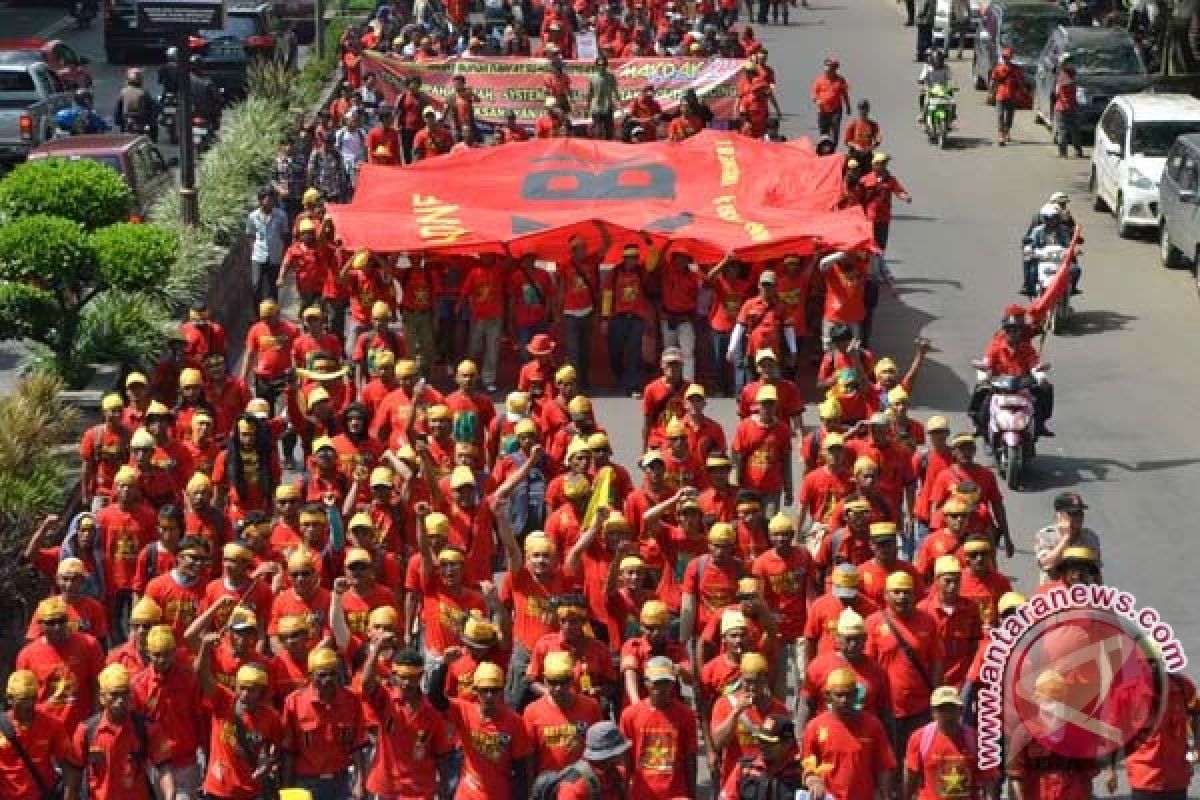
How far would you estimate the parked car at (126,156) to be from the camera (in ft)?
96.6

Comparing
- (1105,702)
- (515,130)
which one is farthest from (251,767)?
(515,130)

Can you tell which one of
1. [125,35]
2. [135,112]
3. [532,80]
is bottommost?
[125,35]

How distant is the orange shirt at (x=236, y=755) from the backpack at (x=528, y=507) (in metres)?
4.49

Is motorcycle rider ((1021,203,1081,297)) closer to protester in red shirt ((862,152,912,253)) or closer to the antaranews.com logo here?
protester in red shirt ((862,152,912,253))

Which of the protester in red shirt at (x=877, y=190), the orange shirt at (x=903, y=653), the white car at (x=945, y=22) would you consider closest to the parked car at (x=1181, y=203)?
the protester in red shirt at (x=877, y=190)

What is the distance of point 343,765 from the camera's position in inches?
547

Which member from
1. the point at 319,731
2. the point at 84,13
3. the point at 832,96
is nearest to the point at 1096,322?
the point at 832,96

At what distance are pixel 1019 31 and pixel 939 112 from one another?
4450 millimetres

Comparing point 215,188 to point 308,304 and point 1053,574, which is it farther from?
point 1053,574

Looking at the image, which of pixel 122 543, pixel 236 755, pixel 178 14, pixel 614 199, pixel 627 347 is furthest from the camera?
pixel 178 14

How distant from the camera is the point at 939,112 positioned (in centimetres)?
3938

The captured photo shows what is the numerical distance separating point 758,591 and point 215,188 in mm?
16594

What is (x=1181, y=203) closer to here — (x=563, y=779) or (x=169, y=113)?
(x=169, y=113)

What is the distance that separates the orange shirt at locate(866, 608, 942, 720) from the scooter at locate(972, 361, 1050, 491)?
7.17 metres
